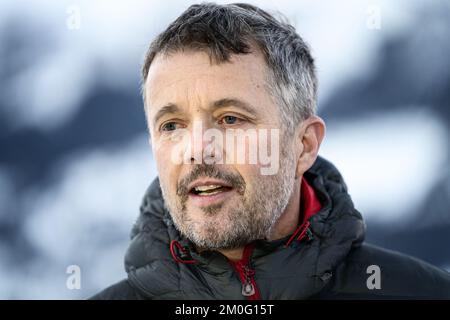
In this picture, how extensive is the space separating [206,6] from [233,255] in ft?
2.60

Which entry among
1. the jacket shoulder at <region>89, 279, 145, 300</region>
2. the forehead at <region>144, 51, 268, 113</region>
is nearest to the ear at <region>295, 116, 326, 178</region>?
the forehead at <region>144, 51, 268, 113</region>

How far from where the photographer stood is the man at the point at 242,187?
172 cm

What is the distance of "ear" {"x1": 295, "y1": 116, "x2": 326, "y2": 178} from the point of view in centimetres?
194

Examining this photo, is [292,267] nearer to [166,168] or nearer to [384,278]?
[384,278]

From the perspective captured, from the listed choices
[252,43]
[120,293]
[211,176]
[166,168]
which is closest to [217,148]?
[211,176]

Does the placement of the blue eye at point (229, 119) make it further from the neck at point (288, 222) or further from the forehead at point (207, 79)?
the neck at point (288, 222)

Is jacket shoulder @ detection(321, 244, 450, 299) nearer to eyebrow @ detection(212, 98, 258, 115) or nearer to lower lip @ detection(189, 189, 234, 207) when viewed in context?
lower lip @ detection(189, 189, 234, 207)

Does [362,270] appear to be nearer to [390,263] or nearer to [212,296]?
[390,263]

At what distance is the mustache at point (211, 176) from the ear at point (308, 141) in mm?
278

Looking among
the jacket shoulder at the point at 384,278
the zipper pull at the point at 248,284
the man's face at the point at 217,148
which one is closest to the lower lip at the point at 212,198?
the man's face at the point at 217,148

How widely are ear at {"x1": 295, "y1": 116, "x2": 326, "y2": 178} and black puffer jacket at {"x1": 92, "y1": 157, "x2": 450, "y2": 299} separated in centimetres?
11

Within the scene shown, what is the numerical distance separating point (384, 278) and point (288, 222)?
1.12ft

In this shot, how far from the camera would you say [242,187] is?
1.73 metres
